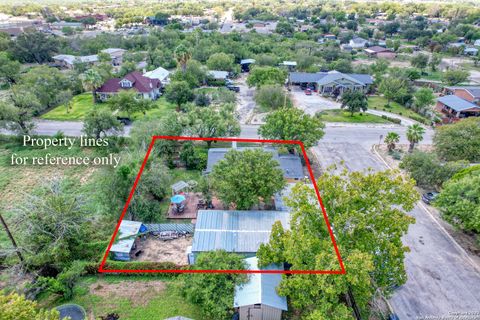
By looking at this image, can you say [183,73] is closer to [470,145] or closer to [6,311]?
[470,145]

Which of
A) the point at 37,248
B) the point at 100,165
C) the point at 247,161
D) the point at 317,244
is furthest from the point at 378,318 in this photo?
the point at 100,165

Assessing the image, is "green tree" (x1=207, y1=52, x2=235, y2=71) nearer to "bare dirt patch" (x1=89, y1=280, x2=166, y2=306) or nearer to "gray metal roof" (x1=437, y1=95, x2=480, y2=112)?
"gray metal roof" (x1=437, y1=95, x2=480, y2=112)

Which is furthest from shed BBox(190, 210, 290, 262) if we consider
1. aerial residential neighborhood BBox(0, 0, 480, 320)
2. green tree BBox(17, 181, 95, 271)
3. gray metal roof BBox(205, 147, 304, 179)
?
green tree BBox(17, 181, 95, 271)

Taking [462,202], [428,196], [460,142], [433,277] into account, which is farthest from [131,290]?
[460,142]

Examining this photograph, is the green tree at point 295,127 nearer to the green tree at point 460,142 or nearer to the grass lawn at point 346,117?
the green tree at point 460,142

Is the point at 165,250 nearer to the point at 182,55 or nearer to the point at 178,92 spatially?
the point at 178,92

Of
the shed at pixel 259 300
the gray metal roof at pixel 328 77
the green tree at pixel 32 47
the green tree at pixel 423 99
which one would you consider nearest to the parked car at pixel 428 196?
the shed at pixel 259 300
